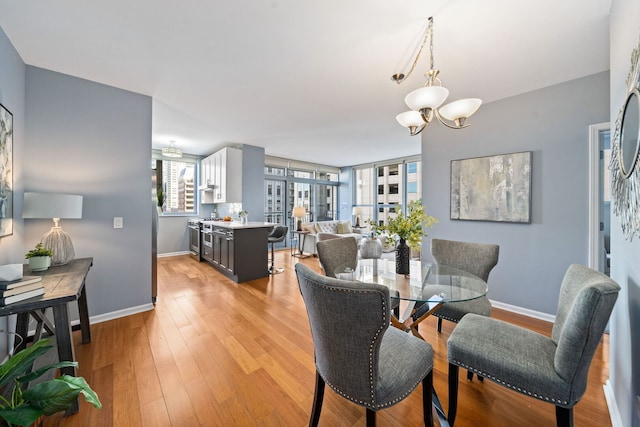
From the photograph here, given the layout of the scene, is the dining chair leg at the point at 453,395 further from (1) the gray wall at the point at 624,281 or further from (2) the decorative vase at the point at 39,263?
(2) the decorative vase at the point at 39,263

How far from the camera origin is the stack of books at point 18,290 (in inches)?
52.7

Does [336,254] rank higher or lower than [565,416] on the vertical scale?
higher

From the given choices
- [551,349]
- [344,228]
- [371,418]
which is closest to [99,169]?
[371,418]

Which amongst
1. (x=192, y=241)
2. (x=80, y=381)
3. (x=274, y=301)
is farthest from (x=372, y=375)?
(x=192, y=241)

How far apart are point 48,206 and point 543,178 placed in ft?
16.0

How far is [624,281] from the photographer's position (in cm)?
142

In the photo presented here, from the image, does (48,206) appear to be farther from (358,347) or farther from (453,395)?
(453,395)

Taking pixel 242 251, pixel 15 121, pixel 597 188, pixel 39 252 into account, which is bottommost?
pixel 242 251

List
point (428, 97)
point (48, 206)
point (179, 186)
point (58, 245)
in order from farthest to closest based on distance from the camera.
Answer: point (179, 186) → point (58, 245) → point (48, 206) → point (428, 97)

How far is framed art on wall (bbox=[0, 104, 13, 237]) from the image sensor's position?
→ 6.08 ft

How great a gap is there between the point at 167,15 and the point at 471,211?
3.71 m

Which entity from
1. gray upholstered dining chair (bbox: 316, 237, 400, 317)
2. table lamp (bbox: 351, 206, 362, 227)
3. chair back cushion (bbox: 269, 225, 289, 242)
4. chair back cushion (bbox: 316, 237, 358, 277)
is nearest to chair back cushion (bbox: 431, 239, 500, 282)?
gray upholstered dining chair (bbox: 316, 237, 400, 317)

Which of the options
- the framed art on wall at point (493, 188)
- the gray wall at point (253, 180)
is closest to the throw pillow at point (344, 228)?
the gray wall at point (253, 180)

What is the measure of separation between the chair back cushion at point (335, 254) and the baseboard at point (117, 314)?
2355 millimetres
